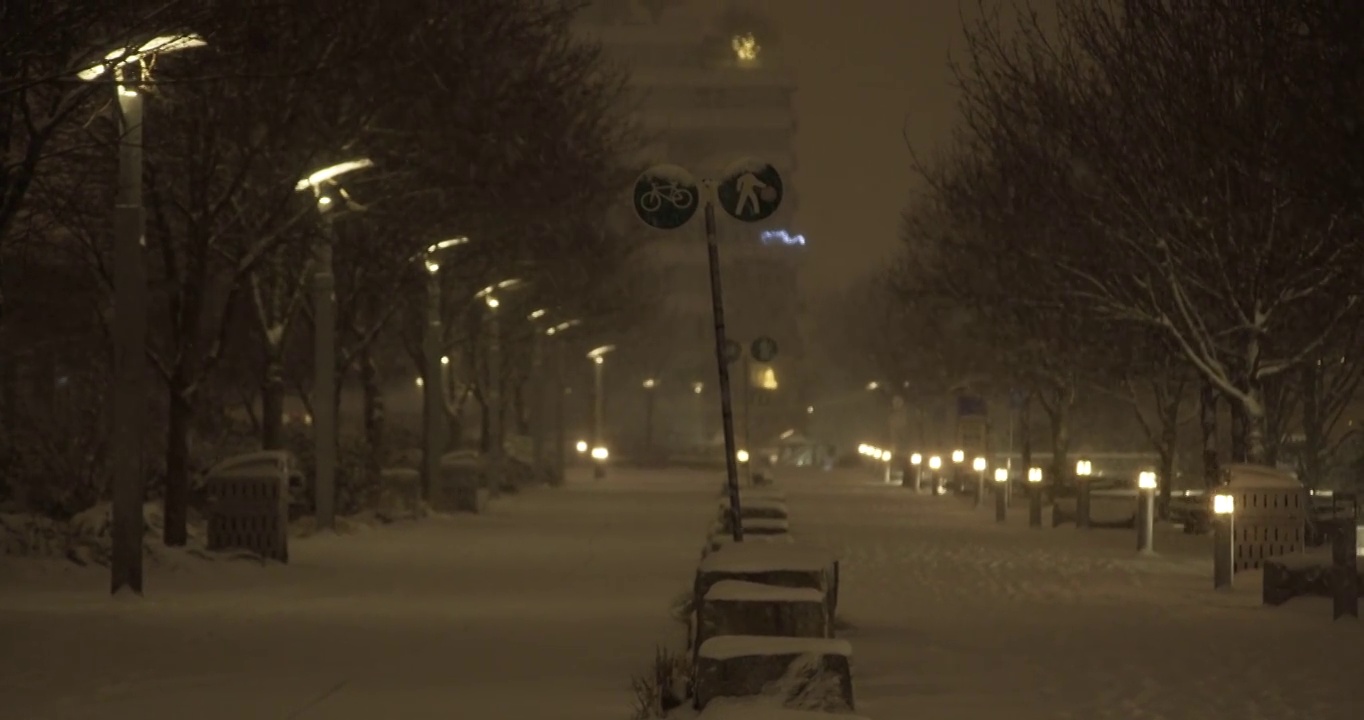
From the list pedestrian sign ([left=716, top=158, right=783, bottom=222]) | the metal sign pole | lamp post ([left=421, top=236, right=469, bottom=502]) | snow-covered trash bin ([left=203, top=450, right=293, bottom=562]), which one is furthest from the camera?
lamp post ([left=421, top=236, right=469, bottom=502])

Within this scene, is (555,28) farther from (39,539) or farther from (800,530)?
(39,539)

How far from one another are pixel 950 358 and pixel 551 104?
40.2 m

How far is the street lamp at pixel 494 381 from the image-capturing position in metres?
62.5

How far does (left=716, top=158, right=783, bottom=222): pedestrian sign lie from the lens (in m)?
21.1

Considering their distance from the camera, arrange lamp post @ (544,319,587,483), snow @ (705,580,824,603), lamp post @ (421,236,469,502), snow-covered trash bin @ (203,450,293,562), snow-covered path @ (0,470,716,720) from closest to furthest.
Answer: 1. snow @ (705,580,824,603)
2. snow-covered path @ (0,470,716,720)
3. snow-covered trash bin @ (203,450,293,562)
4. lamp post @ (421,236,469,502)
5. lamp post @ (544,319,587,483)

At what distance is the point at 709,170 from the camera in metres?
170

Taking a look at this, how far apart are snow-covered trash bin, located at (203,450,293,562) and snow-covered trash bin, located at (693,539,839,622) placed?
14.4 m

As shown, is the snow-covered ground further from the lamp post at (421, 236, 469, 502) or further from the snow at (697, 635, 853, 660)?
the lamp post at (421, 236, 469, 502)

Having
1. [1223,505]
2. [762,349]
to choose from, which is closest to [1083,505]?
[762,349]

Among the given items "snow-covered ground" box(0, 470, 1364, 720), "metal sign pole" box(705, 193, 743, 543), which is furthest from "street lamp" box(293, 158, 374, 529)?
"metal sign pole" box(705, 193, 743, 543)

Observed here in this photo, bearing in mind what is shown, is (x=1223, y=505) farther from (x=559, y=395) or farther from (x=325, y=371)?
(x=559, y=395)

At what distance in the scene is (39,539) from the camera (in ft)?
94.0

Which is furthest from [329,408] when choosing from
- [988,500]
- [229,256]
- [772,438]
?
[772,438]

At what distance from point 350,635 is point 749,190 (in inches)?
203
